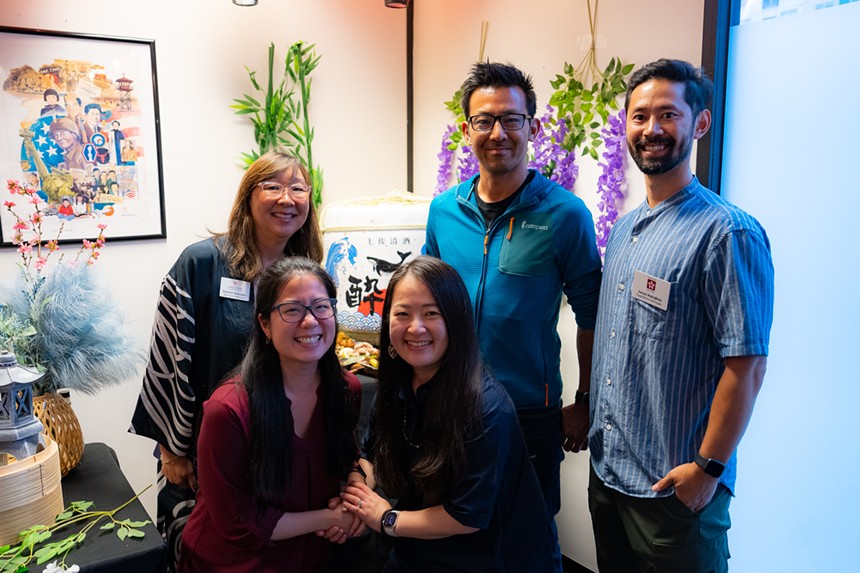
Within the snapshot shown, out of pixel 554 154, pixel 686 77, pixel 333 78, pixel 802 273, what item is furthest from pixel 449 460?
pixel 333 78

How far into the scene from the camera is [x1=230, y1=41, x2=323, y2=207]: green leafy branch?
2.91 meters

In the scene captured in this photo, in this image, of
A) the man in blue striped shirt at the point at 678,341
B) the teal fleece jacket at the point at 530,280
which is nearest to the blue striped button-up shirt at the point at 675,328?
the man in blue striped shirt at the point at 678,341

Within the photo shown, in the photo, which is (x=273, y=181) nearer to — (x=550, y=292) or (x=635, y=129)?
(x=550, y=292)

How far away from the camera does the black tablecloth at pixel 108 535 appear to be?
140 cm

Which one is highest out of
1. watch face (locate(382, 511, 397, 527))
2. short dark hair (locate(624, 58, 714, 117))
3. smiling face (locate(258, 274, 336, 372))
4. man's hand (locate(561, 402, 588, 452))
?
short dark hair (locate(624, 58, 714, 117))

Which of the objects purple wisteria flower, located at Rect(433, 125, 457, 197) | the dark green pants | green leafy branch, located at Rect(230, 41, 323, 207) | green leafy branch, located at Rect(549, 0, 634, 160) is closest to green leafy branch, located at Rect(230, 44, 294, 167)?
green leafy branch, located at Rect(230, 41, 323, 207)

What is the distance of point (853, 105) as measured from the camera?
1686mm

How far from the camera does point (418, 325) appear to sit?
147cm

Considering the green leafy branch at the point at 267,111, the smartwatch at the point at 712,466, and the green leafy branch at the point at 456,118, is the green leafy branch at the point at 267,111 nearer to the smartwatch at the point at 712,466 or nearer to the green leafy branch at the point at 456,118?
the green leafy branch at the point at 456,118

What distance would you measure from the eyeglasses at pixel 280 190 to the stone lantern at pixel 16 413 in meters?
0.72

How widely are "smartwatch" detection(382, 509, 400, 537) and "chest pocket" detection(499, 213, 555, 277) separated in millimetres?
680

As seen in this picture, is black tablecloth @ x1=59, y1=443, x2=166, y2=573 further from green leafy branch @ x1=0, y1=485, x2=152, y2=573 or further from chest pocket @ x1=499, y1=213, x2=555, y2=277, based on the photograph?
chest pocket @ x1=499, y1=213, x2=555, y2=277

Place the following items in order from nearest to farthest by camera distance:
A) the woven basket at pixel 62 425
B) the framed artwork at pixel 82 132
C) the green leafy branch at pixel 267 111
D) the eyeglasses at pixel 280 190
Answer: the woven basket at pixel 62 425 < the eyeglasses at pixel 280 190 < the framed artwork at pixel 82 132 < the green leafy branch at pixel 267 111

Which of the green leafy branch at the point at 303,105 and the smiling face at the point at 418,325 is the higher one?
the green leafy branch at the point at 303,105
